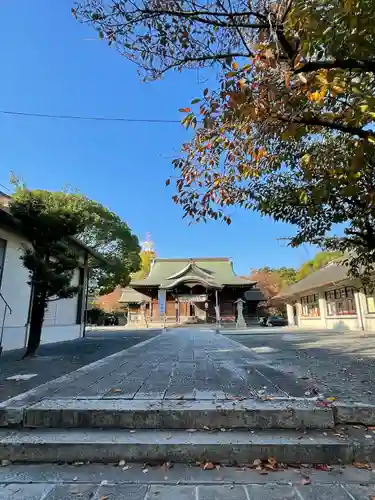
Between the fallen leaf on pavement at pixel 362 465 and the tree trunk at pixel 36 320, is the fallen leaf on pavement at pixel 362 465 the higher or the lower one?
the lower one

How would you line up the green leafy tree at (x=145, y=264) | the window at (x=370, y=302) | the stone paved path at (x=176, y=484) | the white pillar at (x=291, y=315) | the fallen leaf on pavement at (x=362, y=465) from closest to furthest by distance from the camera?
the stone paved path at (x=176, y=484) < the fallen leaf on pavement at (x=362, y=465) < the window at (x=370, y=302) < the white pillar at (x=291, y=315) < the green leafy tree at (x=145, y=264)

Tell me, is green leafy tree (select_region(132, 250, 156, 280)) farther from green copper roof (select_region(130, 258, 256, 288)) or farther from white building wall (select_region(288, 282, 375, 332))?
white building wall (select_region(288, 282, 375, 332))

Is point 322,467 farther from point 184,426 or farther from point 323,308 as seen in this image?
point 323,308

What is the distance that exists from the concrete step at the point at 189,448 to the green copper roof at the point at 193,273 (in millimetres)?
21457

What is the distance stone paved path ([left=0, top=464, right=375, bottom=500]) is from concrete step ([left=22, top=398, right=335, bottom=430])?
0.36 m

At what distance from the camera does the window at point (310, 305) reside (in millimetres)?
19484

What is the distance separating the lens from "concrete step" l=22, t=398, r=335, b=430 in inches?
93.0

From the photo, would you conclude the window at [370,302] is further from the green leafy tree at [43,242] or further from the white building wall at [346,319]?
the green leafy tree at [43,242]

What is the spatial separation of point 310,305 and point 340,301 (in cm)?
479

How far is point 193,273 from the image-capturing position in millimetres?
25453

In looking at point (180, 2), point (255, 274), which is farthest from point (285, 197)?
point (255, 274)

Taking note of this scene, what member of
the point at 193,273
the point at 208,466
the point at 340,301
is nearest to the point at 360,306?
the point at 340,301

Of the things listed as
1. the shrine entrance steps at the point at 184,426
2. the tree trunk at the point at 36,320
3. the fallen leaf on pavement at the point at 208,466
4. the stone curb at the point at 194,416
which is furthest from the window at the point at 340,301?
the fallen leaf on pavement at the point at 208,466

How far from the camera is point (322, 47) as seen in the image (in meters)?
2.50
